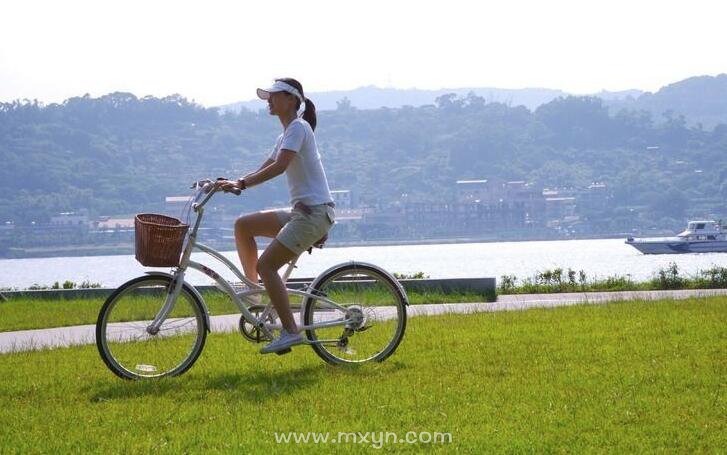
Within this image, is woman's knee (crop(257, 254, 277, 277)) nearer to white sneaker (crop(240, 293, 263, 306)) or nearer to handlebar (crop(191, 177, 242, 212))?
white sneaker (crop(240, 293, 263, 306))

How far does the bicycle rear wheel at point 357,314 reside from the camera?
7.61 metres

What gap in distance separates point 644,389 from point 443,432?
1.50m

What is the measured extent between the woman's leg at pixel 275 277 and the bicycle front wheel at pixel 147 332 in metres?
0.49

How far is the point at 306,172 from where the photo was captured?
7.48 metres

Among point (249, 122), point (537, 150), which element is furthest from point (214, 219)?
point (537, 150)

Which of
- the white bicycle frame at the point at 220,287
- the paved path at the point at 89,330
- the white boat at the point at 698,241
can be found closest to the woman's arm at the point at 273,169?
the white bicycle frame at the point at 220,287

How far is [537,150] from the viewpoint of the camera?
16588 centimetres

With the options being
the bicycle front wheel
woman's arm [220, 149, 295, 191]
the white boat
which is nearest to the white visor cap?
woman's arm [220, 149, 295, 191]

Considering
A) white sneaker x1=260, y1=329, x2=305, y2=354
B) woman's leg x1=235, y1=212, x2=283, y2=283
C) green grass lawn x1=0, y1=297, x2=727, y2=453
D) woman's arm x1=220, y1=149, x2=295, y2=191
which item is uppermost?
woman's arm x1=220, y1=149, x2=295, y2=191

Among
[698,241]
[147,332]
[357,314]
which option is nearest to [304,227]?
[357,314]

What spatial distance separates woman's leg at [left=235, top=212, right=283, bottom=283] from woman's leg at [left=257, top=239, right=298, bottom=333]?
0.56ft

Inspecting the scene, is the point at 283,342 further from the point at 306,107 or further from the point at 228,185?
the point at 306,107

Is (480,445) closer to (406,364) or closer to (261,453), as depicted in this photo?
(261,453)

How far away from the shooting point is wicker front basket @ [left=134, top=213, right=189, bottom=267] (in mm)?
7125
